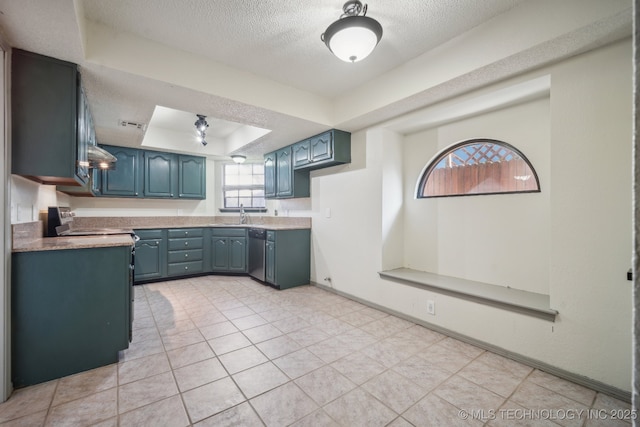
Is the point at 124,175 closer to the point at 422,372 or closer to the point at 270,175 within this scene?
the point at 270,175

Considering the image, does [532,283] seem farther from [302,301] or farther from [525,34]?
[302,301]

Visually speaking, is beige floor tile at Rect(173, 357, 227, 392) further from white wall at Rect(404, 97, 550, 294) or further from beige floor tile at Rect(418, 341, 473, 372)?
white wall at Rect(404, 97, 550, 294)

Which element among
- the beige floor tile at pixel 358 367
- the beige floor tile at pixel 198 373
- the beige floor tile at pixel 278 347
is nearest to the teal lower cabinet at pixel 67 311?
the beige floor tile at pixel 198 373

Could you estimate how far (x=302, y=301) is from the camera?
3490 mm

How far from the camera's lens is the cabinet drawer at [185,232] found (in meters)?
4.53

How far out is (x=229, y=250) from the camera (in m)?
4.78

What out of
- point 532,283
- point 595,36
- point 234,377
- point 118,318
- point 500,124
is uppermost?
point 595,36

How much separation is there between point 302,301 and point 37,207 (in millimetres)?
2779

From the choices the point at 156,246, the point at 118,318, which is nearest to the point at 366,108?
the point at 118,318

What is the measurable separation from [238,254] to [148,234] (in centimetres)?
140

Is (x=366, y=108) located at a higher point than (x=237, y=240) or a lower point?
higher

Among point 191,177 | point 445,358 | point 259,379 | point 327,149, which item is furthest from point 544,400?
point 191,177

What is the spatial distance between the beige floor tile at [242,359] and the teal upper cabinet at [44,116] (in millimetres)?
1759

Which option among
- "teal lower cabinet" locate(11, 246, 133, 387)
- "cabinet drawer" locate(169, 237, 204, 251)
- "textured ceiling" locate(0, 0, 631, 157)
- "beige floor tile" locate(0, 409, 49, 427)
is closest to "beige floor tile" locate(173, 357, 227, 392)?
"teal lower cabinet" locate(11, 246, 133, 387)
